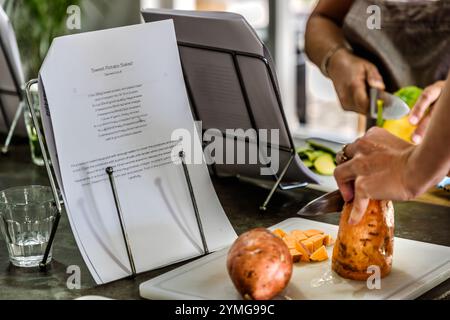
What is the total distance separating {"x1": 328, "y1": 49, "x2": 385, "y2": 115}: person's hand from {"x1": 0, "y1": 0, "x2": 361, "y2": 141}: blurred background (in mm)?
1305

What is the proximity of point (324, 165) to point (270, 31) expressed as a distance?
2414 millimetres

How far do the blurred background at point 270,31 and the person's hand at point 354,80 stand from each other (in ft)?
4.28

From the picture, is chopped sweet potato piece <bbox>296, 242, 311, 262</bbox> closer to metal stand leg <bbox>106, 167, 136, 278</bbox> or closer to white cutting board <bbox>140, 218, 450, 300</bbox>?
white cutting board <bbox>140, 218, 450, 300</bbox>

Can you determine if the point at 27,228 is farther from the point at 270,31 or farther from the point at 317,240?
the point at 270,31

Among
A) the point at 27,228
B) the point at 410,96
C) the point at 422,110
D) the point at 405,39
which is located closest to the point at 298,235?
the point at 27,228

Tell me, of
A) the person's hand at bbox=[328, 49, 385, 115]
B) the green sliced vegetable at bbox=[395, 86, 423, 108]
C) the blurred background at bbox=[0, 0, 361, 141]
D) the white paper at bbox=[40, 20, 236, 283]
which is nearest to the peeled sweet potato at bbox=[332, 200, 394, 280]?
the white paper at bbox=[40, 20, 236, 283]

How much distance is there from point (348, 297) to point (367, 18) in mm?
1385

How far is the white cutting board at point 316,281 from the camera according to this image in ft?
3.51

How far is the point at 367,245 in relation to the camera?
3.66 ft

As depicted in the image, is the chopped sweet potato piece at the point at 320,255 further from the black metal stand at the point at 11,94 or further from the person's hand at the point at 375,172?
the black metal stand at the point at 11,94

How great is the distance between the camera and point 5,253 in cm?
128

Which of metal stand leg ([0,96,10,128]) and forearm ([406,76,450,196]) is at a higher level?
forearm ([406,76,450,196])

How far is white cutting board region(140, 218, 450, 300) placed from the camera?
107 cm
